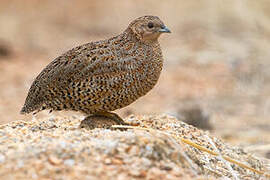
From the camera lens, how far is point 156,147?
4820 mm

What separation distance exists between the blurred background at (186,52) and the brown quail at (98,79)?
2.61 metres

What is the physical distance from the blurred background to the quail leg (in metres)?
2.57

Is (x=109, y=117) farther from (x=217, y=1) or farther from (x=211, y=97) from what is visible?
(x=217, y=1)

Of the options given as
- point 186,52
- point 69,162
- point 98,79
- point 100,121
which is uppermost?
point 186,52

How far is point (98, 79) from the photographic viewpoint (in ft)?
20.5

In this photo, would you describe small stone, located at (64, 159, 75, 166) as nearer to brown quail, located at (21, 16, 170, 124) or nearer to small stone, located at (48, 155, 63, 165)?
small stone, located at (48, 155, 63, 165)

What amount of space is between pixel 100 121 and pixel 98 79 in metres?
0.45

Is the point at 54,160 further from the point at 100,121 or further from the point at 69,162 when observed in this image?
the point at 100,121

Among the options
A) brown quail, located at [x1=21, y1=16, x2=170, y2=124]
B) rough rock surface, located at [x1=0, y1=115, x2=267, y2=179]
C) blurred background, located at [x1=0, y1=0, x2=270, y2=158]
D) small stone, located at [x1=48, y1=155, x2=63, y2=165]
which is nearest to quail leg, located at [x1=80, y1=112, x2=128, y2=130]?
brown quail, located at [x1=21, y1=16, x2=170, y2=124]

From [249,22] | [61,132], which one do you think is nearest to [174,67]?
[249,22]

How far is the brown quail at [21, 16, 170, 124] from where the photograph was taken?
6.24 meters

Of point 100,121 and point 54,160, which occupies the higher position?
point 100,121

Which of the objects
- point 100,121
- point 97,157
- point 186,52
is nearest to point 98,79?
point 100,121

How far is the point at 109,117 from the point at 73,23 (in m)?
12.3
